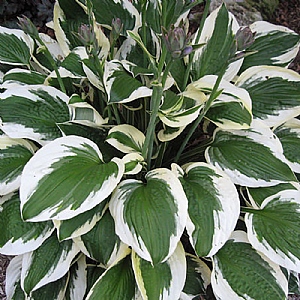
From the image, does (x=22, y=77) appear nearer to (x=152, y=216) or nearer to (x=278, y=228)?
(x=152, y=216)

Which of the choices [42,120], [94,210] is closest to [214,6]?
[42,120]

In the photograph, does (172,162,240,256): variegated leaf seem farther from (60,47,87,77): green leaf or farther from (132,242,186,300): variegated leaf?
(60,47,87,77): green leaf

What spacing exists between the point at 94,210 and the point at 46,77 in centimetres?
49

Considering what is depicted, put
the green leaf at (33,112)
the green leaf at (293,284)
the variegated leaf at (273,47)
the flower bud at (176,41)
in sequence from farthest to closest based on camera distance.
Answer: the variegated leaf at (273,47) < the green leaf at (293,284) < the green leaf at (33,112) < the flower bud at (176,41)

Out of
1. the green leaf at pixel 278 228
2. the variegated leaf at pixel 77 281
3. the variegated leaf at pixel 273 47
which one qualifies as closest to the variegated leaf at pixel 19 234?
the variegated leaf at pixel 77 281

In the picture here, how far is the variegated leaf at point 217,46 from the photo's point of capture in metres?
1.27

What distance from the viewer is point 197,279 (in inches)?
46.6

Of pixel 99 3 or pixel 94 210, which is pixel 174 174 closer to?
pixel 94 210

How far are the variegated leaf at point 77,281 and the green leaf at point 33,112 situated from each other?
36 cm

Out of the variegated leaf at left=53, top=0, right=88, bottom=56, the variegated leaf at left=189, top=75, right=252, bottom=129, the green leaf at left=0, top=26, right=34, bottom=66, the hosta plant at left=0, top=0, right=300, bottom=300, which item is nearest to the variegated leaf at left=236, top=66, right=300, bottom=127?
the hosta plant at left=0, top=0, right=300, bottom=300

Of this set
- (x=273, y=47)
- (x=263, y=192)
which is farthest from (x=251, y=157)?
(x=273, y=47)

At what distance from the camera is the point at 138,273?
3.31 feet

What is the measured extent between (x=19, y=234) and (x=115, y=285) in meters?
0.27

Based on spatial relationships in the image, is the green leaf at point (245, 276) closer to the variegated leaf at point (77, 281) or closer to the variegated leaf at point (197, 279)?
the variegated leaf at point (197, 279)
